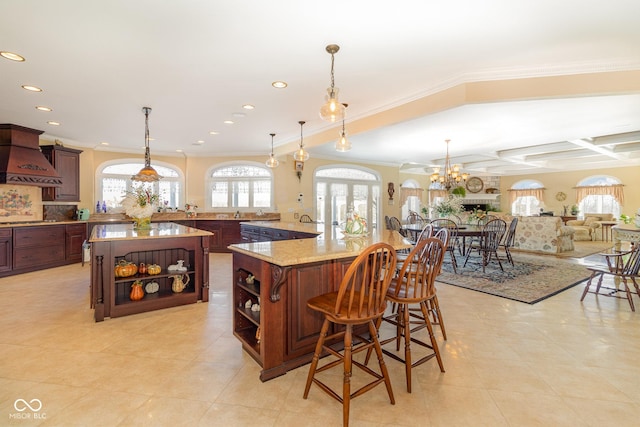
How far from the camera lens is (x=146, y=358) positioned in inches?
93.0

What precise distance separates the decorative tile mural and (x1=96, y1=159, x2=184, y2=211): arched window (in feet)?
4.09

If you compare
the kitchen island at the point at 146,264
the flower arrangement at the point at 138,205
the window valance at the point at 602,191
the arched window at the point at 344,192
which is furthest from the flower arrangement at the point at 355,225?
the window valance at the point at 602,191

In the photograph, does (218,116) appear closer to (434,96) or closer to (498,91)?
(434,96)

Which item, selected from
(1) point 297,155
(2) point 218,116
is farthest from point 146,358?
(2) point 218,116

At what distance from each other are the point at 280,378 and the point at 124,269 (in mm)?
2366

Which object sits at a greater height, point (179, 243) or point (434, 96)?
point (434, 96)

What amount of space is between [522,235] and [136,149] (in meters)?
10.0

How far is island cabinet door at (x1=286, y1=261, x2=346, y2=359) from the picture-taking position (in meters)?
2.16

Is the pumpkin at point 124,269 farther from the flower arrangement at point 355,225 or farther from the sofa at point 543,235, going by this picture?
the sofa at point 543,235

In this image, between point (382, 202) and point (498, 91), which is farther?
point (382, 202)

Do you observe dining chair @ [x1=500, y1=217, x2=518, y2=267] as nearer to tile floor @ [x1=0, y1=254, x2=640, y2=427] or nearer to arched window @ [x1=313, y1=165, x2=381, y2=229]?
tile floor @ [x1=0, y1=254, x2=640, y2=427]

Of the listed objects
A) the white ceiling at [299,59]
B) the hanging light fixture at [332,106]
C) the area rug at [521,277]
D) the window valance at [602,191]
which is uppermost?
the white ceiling at [299,59]

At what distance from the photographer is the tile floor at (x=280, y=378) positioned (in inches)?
67.9

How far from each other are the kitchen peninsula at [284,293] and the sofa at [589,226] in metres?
10.7
